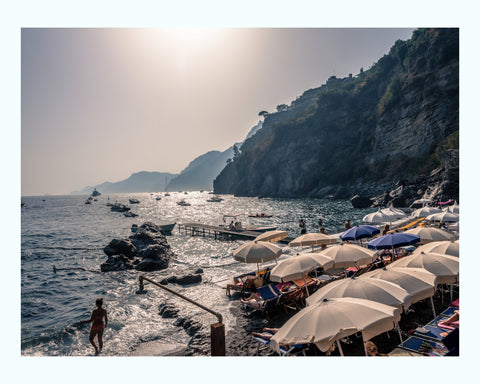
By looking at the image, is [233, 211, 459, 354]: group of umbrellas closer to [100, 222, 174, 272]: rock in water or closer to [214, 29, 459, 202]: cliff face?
[100, 222, 174, 272]: rock in water

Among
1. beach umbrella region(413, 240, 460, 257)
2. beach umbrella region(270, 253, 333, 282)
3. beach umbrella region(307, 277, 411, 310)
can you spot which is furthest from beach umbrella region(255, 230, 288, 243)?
beach umbrella region(307, 277, 411, 310)

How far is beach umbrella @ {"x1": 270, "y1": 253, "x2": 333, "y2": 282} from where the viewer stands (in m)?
9.77

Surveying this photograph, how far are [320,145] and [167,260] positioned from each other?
305 ft

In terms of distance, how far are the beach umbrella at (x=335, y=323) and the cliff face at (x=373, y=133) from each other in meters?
62.2

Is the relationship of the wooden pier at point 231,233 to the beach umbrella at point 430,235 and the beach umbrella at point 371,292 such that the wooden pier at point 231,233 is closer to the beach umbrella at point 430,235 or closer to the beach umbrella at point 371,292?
the beach umbrella at point 430,235

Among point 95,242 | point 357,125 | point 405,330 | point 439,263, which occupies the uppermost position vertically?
point 357,125

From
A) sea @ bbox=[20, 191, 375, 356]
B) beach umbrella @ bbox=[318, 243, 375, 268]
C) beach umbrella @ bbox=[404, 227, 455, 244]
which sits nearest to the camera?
beach umbrella @ bbox=[318, 243, 375, 268]

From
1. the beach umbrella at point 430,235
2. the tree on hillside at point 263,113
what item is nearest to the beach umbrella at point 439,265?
the beach umbrella at point 430,235

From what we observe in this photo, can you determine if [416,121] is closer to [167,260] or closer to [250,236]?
[250,236]

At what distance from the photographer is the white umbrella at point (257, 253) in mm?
12453
